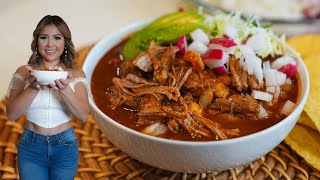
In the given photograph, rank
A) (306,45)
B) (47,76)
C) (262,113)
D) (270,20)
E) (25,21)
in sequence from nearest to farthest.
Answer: (47,76) → (25,21) → (262,113) → (306,45) → (270,20)

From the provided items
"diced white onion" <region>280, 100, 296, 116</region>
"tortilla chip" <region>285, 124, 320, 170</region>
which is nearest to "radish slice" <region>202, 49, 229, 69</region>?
"diced white onion" <region>280, 100, 296, 116</region>

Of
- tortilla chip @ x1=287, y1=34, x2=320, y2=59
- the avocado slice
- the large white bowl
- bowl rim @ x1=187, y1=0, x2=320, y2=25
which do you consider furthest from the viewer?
bowl rim @ x1=187, y1=0, x2=320, y2=25

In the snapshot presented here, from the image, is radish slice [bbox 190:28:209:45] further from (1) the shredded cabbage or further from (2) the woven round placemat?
(2) the woven round placemat

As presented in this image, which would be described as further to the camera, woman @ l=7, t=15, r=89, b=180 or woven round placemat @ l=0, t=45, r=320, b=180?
woven round placemat @ l=0, t=45, r=320, b=180

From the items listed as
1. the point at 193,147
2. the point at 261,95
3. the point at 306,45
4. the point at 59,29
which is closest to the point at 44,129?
the point at 59,29

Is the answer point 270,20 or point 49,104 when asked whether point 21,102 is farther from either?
point 270,20

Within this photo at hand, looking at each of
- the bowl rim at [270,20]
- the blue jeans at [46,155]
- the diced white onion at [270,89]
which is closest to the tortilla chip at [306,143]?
the diced white onion at [270,89]

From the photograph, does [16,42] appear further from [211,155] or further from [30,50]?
[211,155]

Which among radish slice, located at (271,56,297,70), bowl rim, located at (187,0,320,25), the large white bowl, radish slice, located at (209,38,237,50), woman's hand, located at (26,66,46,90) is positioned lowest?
the large white bowl
